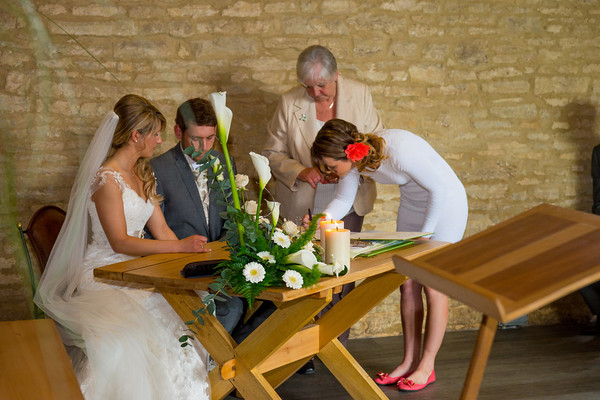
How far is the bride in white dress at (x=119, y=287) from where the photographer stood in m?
2.32

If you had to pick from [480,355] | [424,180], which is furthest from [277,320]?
[424,180]

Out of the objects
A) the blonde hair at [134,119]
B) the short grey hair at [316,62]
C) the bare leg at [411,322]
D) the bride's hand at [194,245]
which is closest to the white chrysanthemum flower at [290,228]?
the bride's hand at [194,245]

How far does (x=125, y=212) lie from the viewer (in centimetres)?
290

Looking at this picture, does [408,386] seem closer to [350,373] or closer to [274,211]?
[350,373]

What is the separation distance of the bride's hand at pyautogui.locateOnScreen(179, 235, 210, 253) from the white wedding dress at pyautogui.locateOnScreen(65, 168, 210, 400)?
0.74 feet

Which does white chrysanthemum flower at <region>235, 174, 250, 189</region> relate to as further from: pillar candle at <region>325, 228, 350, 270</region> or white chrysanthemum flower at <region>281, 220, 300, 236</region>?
pillar candle at <region>325, 228, 350, 270</region>

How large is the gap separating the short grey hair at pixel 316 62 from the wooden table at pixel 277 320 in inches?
50.5

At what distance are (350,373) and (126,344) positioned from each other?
0.97 meters

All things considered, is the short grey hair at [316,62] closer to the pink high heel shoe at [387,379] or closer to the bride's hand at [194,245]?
the bride's hand at [194,245]

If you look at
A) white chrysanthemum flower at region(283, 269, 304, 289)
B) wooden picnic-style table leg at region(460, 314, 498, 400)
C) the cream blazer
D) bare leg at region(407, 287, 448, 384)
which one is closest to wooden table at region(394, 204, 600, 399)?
wooden picnic-style table leg at region(460, 314, 498, 400)

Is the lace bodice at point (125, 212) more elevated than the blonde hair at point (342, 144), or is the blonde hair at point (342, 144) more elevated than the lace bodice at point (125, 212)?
the blonde hair at point (342, 144)

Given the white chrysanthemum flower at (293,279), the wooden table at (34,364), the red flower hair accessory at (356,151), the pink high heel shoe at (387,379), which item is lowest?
the pink high heel shoe at (387,379)

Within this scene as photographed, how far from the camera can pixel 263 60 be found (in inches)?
167

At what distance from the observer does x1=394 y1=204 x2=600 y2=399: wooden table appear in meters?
1.17
